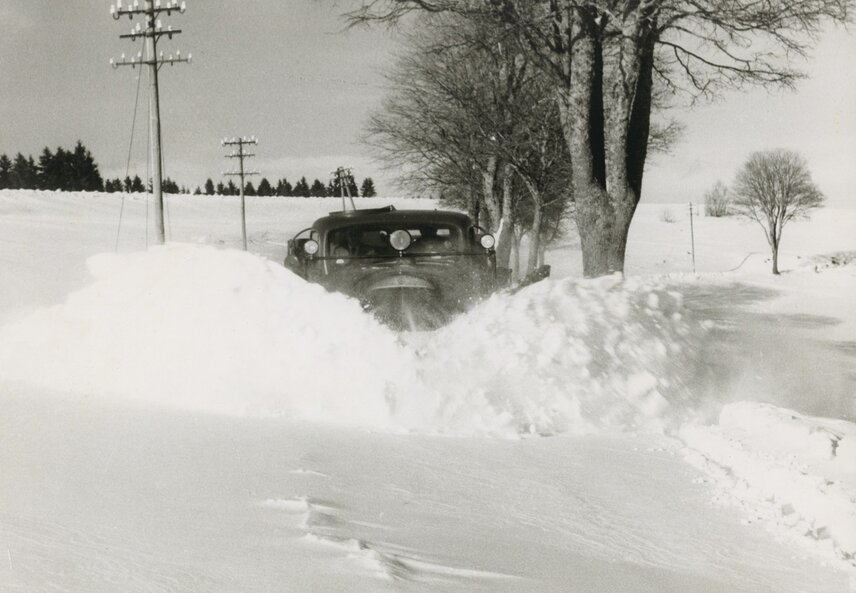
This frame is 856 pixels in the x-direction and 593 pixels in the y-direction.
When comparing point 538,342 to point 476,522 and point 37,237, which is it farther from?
point 37,237

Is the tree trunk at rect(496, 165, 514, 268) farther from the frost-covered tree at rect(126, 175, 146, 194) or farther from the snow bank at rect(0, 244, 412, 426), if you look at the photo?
the frost-covered tree at rect(126, 175, 146, 194)

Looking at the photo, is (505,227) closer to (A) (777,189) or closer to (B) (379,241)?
(B) (379,241)

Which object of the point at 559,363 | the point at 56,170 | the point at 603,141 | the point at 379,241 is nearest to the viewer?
the point at 559,363

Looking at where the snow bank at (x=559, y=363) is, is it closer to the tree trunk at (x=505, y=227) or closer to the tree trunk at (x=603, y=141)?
the tree trunk at (x=603, y=141)

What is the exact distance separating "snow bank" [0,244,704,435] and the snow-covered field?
0.02m

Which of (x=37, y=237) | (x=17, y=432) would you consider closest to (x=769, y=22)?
(x=17, y=432)

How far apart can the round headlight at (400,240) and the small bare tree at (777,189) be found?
5362 cm

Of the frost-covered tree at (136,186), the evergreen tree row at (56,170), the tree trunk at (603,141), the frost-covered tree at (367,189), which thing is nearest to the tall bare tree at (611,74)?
the tree trunk at (603,141)

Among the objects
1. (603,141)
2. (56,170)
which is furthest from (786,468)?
(56,170)

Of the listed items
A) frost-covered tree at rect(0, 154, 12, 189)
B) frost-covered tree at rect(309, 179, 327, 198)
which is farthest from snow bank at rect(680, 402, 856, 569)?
frost-covered tree at rect(309, 179, 327, 198)

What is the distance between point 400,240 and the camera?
30.7 ft

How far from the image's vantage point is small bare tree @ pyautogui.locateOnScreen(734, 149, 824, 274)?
2361 inches

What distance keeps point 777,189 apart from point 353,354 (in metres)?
60.4

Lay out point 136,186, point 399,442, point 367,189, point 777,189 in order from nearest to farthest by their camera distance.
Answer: point 399,442 < point 777,189 < point 136,186 < point 367,189
